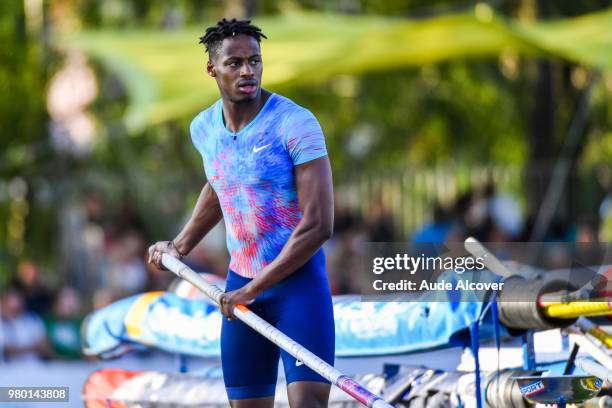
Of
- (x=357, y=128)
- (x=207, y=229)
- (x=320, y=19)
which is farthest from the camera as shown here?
(x=357, y=128)

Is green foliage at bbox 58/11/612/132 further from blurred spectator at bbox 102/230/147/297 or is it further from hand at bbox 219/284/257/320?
hand at bbox 219/284/257/320

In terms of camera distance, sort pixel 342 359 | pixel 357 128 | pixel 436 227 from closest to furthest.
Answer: pixel 342 359 < pixel 436 227 < pixel 357 128

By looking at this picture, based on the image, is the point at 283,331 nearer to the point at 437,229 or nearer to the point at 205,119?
the point at 205,119

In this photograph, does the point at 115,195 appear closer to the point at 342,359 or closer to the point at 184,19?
the point at 184,19

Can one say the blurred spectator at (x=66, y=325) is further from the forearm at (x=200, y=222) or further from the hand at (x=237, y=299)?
the hand at (x=237, y=299)

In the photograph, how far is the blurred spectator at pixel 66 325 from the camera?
13219 millimetres

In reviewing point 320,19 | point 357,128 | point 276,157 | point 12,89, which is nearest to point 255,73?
point 276,157

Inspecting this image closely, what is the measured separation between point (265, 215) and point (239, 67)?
1.95 ft

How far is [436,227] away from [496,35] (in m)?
1.97

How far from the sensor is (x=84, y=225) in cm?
1554

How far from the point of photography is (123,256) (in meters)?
14.4

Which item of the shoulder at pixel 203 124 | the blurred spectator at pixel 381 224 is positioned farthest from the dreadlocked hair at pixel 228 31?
the blurred spectator at pixel 381 224

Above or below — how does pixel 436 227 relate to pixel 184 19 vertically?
below

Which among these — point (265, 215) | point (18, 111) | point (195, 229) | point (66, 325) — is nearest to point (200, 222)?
point (195, 229)
